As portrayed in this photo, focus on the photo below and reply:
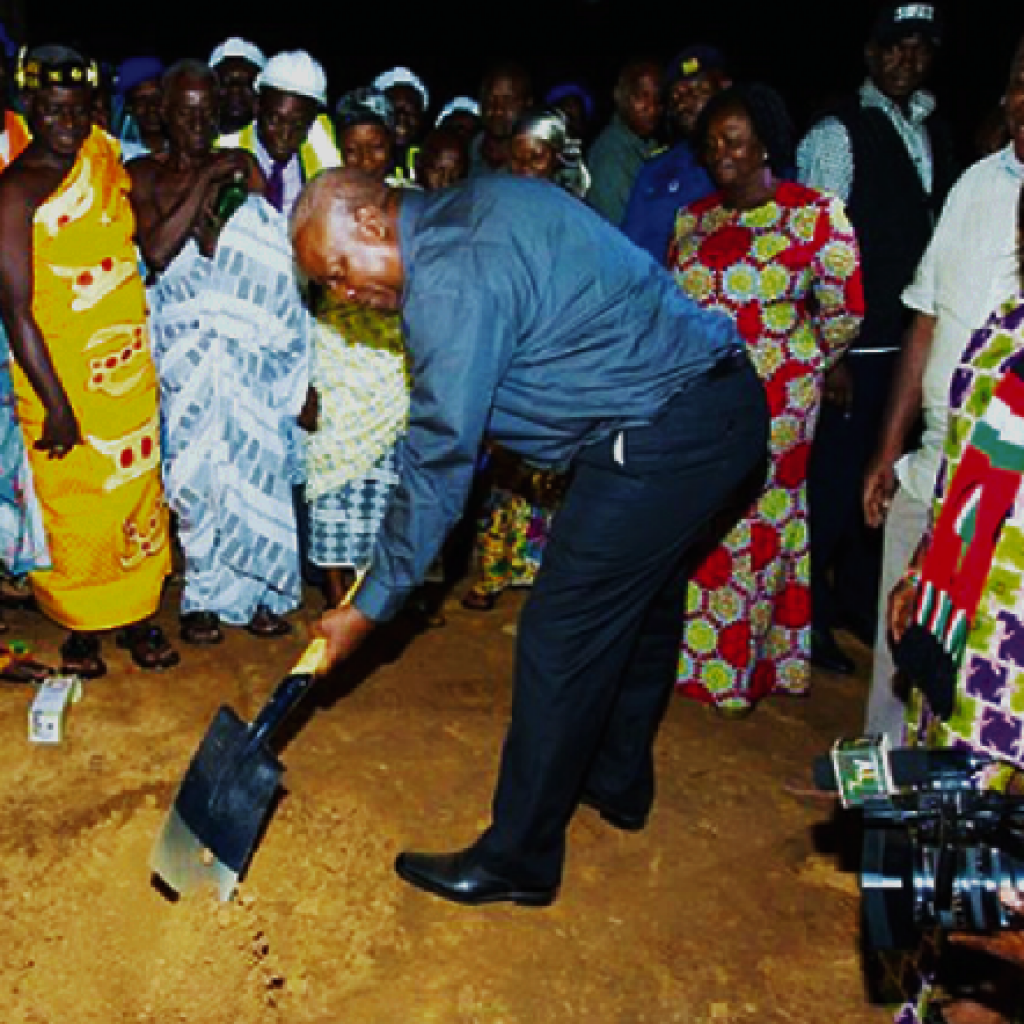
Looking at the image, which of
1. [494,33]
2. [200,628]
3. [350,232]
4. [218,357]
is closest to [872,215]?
[218,357]

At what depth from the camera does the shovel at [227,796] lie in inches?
100

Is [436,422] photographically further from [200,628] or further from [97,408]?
[200,628]

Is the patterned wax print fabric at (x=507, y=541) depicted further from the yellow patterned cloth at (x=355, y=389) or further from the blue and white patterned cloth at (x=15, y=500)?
the blue and white patterned cloth at (x=15, y=500)

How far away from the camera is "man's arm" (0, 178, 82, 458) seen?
3328mm

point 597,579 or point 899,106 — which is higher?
point 899,106

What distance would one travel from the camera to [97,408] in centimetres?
362

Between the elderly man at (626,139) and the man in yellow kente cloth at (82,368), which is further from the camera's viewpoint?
the elderly man at (626,139)

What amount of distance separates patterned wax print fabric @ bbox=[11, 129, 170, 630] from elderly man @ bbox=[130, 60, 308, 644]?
0.10 m

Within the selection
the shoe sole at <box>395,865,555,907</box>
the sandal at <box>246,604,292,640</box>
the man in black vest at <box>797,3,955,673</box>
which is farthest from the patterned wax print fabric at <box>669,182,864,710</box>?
the sandal at <box>246,604,292,640</box>

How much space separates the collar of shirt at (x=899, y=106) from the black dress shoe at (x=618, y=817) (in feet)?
8.25

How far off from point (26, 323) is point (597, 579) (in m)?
1.79

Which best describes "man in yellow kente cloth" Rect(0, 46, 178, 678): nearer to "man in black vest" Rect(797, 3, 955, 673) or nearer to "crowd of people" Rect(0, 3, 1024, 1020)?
"crowd of people" Rect(0, 3, 1024, 1020)

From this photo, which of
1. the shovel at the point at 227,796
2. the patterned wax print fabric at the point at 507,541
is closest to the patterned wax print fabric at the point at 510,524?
the patterned wax print fabric at the point at 507,541

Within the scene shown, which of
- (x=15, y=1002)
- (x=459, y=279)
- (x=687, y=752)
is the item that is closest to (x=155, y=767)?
(x=15, y=1002)
